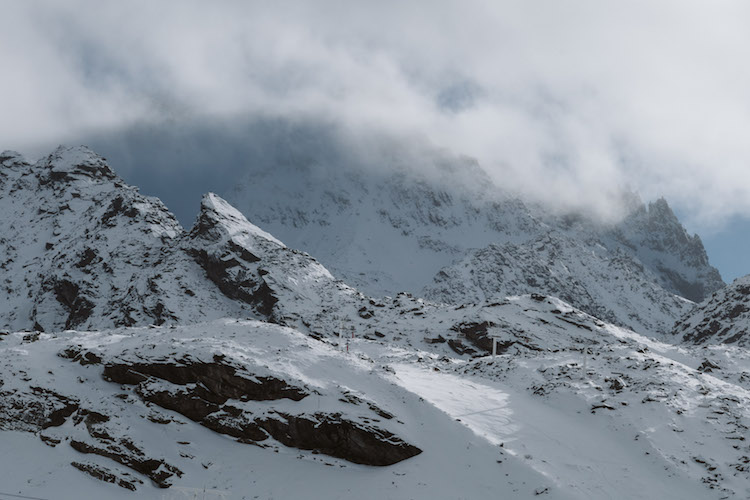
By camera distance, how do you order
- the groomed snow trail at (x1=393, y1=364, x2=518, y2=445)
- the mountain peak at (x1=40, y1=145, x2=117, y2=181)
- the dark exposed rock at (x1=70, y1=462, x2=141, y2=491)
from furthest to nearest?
the mountain peak at (x1=40, y1=145, x2=117, y2=181) → the groomed snow trail at (x1=393, y1=364, x2=518, y2=445) → the dark exposed rock at (x1=70, y1=462, x2=141, y2=491)

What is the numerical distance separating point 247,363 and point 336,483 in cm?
779

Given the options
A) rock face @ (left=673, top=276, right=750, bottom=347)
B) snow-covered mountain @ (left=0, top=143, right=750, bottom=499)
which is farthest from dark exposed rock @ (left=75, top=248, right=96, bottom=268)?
rock face @ (left=673, top=276, right=750, bottom=347)

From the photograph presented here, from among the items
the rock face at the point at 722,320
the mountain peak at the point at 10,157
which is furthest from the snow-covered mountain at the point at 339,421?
the mountain peak at the point at 10,157

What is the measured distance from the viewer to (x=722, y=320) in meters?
110

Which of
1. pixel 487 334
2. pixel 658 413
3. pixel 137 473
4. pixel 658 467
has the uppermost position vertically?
pixel 487 334

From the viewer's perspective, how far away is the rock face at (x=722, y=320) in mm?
103125

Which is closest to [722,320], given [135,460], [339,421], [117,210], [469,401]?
[469,401]

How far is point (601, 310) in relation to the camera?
194m

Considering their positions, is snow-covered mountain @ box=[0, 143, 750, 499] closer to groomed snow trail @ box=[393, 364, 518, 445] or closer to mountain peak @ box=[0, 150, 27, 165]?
groomed snow trail @ box=[393, 364, 518, 445]

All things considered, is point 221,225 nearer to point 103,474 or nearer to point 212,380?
point 212,380

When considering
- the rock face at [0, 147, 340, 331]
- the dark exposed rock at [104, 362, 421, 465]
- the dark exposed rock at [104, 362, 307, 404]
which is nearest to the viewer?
the dark exposed rock at [104, 362, 421, 465]

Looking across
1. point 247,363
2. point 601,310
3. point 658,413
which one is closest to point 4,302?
point 247,363

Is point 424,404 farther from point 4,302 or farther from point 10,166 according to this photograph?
point 10,166

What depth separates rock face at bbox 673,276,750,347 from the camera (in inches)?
4060
